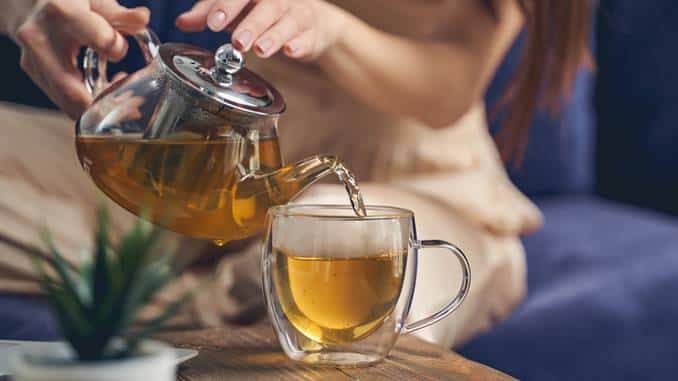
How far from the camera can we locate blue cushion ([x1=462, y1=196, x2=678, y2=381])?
1225 mm

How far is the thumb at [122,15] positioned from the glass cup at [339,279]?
251 millimetres

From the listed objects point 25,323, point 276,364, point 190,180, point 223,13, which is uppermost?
point 223,13

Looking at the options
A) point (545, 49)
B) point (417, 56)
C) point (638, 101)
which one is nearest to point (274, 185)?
point (417, 56)

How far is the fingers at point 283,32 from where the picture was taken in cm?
74

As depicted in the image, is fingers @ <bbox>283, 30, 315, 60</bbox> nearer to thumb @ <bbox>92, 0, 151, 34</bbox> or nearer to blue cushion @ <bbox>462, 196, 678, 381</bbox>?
thumb @ <bbox>92, 0, 151, 34</bbox>

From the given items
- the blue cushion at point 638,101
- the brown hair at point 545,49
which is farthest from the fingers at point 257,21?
the blue cushion at point 638,101

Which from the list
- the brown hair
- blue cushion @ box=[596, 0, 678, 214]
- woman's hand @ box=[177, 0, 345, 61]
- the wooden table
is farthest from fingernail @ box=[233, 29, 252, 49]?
blue cushion @ box=[596, 0, 678, 214]

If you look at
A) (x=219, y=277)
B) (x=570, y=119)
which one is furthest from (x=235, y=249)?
(x=570, y=119)

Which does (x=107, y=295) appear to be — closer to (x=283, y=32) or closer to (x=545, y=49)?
(x=283, y=32)

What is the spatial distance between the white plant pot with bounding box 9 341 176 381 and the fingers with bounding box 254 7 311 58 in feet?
1.26

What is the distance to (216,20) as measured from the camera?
741 millimetres

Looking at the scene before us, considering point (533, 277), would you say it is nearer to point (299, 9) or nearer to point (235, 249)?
point (235, 249)

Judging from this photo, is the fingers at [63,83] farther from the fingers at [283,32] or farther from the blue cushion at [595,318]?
the blue cushion at [595,318]

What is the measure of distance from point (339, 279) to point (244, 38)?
0.67 ft
